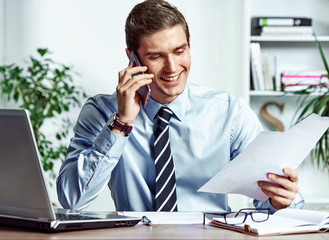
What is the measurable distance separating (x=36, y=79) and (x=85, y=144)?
1.97m

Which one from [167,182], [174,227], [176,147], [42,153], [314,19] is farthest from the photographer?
[314,19]

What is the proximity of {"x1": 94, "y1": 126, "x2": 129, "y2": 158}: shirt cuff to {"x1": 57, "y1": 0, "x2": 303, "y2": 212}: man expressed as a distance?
8 cm

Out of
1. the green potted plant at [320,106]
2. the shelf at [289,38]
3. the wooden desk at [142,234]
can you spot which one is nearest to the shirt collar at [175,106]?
the wooden desk at [142,234]

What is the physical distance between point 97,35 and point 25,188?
286cm

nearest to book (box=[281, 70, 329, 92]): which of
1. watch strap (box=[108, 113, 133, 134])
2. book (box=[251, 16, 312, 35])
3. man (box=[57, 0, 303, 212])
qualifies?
book (box=[251, 16, 312, 35])

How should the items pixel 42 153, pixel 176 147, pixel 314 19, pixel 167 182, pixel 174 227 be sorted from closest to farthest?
Result: pixel 174 227 → pixel 167 182 → pixel 176 147 → pixel 42 153 → pixel 314 19

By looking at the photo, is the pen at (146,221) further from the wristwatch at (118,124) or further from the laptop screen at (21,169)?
the wristwatch at (118,124)

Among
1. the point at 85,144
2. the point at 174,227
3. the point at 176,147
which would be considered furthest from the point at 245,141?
the point at 174,227

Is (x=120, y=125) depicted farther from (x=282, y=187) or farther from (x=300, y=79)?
(x=300, y=79)

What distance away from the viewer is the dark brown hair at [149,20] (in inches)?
73.9

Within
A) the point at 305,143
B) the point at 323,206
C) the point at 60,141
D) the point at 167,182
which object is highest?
the point at 305,143

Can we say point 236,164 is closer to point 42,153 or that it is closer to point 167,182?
point 167,182

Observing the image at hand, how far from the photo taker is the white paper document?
1.31 m

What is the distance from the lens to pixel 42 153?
355 centimetres
